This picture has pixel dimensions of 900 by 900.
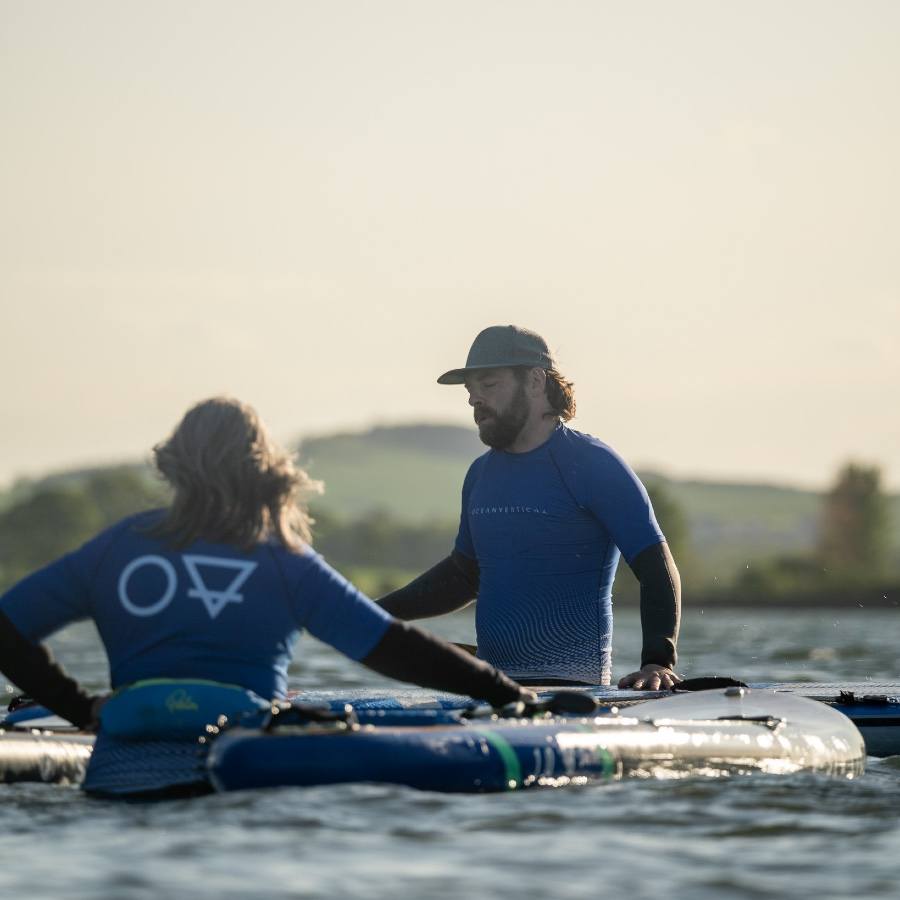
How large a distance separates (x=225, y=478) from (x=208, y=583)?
352 millimetres

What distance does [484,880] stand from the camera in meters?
5.48

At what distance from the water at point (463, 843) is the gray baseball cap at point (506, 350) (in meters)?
2.63

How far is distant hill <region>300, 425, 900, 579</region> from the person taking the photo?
472 ft

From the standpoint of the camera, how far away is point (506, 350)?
9273mm

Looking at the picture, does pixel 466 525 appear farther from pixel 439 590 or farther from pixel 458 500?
pixel 458 500

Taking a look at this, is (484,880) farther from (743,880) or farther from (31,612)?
(31,612)

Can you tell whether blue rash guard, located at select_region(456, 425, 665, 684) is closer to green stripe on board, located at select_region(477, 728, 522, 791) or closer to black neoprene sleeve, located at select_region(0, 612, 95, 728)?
green stripe on board, located at select_region(477, 728, 522, 791)

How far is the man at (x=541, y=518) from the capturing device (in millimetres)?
9211

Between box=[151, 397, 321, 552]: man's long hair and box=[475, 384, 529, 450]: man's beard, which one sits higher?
box=[475, 384, 529, 450]: man's beard

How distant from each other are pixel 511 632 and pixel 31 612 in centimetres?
337

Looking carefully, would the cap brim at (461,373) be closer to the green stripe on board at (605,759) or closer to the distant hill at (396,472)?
the green stripe on board at (605,759)

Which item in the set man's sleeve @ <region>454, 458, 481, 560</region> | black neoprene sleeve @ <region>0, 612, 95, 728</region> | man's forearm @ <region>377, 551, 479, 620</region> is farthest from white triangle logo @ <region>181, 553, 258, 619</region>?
man's forearm @ <region>377, 551, 479, 620</region>

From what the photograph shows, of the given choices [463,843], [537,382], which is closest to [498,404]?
[537,382]

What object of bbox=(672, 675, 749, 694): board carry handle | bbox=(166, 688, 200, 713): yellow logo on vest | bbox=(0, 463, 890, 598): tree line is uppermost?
bbox=(0, 463, 890, 598): tree line
